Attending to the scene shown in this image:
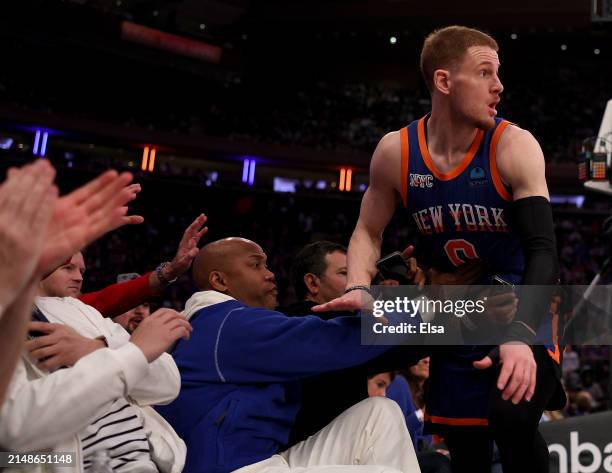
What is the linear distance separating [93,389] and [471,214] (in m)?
1.45

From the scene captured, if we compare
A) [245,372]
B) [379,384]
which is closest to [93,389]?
[245,372]

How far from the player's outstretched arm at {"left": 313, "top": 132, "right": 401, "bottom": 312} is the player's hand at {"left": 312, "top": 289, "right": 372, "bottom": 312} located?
119mm

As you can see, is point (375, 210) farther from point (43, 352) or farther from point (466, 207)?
point (43, 352)

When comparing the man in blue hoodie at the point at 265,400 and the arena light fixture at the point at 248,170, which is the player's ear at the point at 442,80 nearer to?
the man in blue hoodie at the point at 265,400

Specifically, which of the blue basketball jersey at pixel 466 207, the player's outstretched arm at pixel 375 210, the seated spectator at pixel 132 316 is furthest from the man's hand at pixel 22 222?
the seated spectator at pixel 132 316

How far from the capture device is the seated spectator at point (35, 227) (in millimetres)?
1354

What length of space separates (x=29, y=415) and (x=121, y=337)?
1.94ft

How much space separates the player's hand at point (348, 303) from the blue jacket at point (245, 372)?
9 centimetres

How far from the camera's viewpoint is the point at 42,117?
19.3m

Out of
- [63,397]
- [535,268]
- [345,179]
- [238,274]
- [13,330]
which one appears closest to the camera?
[13,330]

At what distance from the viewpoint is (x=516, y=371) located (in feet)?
7.30

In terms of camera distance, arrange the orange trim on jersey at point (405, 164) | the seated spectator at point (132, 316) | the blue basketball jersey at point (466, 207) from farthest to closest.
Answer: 1. the seated spectator at point (132, 316)
2. the orange trim on jersey at point (405, 164)
3. the blue basketball jersey at point (466, 207)

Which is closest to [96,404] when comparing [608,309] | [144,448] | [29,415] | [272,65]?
[29,415]

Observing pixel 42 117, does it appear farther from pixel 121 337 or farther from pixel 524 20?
pixel 121 337
